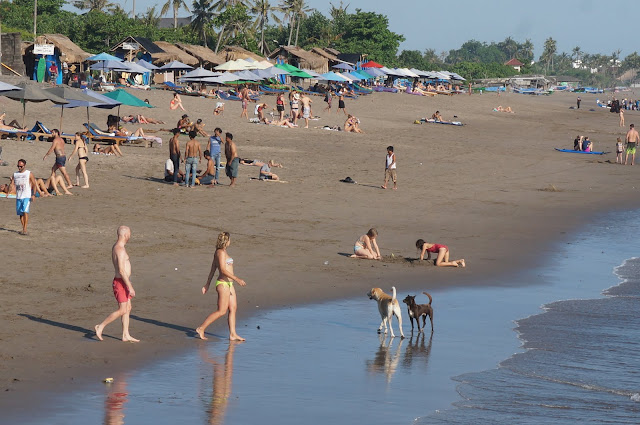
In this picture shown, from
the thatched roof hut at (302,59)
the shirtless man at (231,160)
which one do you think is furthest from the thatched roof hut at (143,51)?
the shirtless man at (231,160)

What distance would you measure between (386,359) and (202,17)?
265ft

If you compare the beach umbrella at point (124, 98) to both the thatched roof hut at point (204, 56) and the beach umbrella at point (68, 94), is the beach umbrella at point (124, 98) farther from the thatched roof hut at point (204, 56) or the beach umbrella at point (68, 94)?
the thatched roof hut at point (204, 56)

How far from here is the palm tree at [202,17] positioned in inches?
3462

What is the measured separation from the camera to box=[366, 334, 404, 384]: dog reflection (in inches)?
406

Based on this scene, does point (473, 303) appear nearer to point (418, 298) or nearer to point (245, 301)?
point (418, 298)

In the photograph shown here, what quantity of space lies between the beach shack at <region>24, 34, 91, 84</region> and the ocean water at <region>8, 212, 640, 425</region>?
39816 millimetres

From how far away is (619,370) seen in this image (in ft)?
35.3

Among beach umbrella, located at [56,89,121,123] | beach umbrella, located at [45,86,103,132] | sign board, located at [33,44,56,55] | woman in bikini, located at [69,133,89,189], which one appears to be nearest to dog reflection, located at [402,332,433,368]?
woman in bikini, located at [69,133,89,189]

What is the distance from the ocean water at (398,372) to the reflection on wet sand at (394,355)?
2 centimetres

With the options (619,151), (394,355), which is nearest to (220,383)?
(394,355)

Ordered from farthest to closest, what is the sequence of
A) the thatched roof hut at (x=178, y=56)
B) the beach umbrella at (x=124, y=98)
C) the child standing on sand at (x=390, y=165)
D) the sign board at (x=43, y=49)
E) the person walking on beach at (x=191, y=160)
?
the thatched roof hut at (x=178, y=56)
the sign board at (x=43, y=49)
the beach umbrella at (x=124, y=98)
the child standing on sand at (x=390, y=165)
the person walking on beach at (x=191, y=160)

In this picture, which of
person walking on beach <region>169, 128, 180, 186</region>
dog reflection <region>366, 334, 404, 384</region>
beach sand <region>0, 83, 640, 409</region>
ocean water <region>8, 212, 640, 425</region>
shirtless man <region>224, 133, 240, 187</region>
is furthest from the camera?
shirtless man <region>224, 133, 240, 187</region>

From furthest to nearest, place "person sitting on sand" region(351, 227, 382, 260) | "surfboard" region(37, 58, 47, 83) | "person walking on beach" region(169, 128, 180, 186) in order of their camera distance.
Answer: "surfboard" region(37, 58, 47, 83)
"person walking on beach" region(169, 128, 180, 186)
"person sitting on sand" region(351, 227, 382, 260)

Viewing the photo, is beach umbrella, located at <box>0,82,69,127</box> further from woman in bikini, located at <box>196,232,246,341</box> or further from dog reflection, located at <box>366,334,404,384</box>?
dog reflection, located at <box>366,334,404,384</box>
